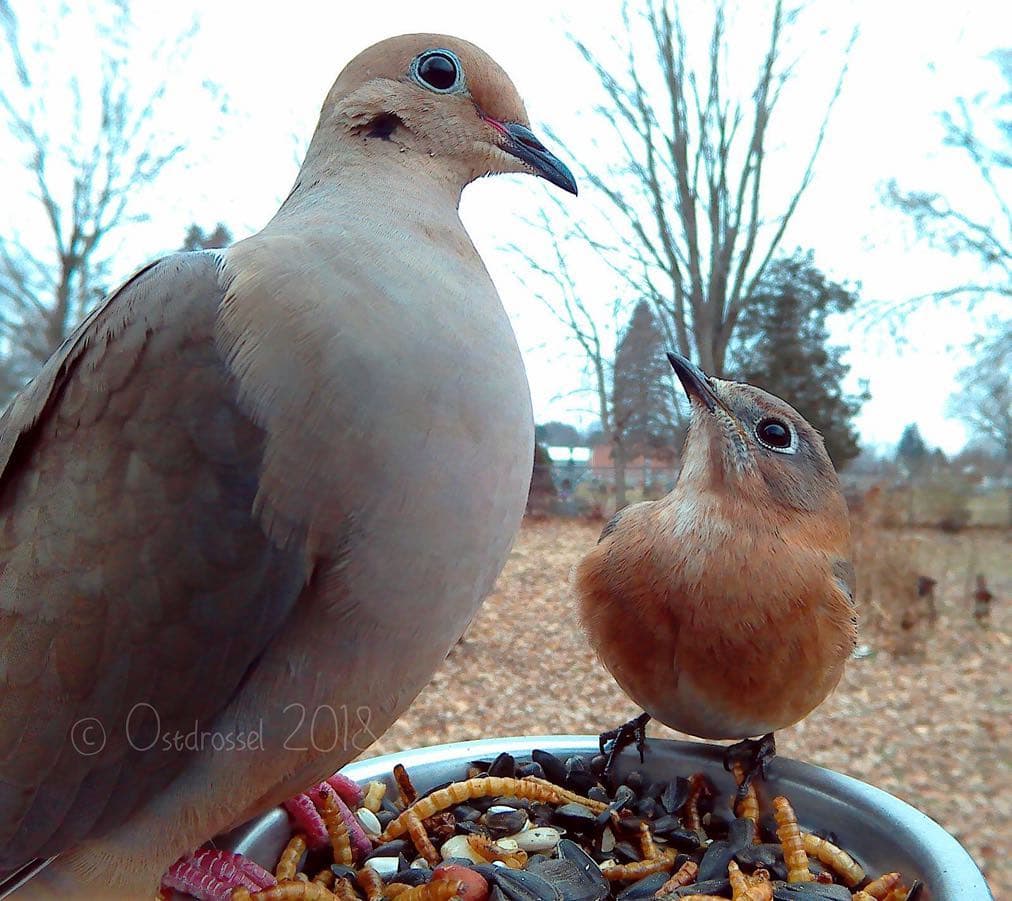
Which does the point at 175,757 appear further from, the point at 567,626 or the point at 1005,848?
the point at 567,626

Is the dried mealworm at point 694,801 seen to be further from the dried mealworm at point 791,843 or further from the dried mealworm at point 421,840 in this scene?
the dried mealworm at point 421,840

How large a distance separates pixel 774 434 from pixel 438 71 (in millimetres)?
672

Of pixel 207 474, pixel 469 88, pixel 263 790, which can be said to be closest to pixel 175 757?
pixel 263 790

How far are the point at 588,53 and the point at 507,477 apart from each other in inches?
151

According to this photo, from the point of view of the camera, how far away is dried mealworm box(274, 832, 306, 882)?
849 millimetres

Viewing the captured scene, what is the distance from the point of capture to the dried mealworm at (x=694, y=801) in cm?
100

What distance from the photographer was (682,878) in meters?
0.85

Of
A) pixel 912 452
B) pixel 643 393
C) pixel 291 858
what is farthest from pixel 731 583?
pixel 912 452

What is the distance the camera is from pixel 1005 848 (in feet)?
7.22

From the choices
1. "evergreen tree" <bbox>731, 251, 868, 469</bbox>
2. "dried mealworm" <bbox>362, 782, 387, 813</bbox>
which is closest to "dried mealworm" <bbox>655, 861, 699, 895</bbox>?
"dried mealworm" <bbox>362, 782, 387, 813</bbox>

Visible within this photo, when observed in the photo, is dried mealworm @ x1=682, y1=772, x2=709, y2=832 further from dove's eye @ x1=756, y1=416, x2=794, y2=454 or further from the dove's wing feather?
the dove's wing feather

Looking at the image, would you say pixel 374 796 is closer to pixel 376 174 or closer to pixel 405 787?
pixel 405 787

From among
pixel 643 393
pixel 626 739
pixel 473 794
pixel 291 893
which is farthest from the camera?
pixel 643 393

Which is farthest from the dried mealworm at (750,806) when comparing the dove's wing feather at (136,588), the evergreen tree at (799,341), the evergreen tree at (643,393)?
the evergreen tree at (799,341)
